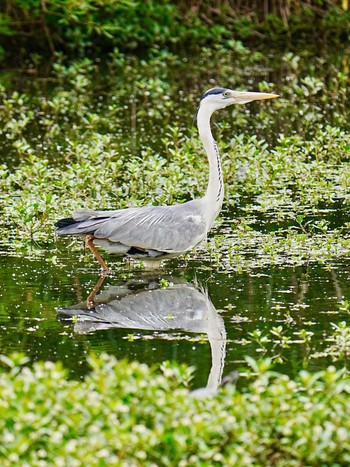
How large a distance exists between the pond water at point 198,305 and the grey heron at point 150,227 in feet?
0.65

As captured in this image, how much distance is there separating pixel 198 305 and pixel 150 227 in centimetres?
96

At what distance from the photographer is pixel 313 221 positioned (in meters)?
9.59

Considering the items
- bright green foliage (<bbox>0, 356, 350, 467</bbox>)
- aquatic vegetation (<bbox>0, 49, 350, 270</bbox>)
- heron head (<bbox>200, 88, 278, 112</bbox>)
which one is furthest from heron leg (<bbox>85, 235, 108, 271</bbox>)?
bright green foliage (<bbox>0, 356, 350, 467</bbox>)

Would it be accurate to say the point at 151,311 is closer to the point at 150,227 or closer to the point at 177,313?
the point at 177,313

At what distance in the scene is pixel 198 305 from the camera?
763 cm

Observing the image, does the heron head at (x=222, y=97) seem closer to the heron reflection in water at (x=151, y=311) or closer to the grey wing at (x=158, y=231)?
the grey wing at (x=158, y=231)

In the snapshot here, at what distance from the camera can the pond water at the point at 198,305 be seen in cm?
659

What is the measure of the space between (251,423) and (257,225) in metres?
4.77

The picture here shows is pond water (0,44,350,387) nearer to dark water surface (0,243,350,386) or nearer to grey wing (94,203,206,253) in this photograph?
dark water surface (0,243,350,386)

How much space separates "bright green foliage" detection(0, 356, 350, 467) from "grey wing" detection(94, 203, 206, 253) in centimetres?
312

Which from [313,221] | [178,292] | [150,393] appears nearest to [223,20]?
[313,221]

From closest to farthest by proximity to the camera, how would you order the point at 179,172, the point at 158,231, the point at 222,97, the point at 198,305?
the point at 198,305 < the point at 158,231 < the point at 222,97 < the point at 179,172

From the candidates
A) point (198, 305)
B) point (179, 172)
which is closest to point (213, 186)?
point (198, 305)

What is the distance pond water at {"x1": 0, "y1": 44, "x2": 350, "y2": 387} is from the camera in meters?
6.59
